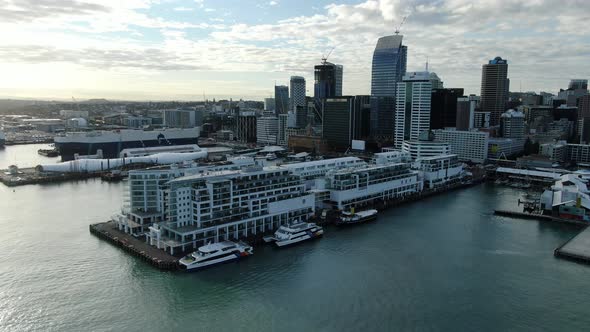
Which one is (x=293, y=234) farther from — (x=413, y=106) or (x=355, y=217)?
(x=413, y=106)

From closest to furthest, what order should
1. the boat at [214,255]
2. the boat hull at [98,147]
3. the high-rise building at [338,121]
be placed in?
the boat at [214,255], the boat hull at [98,147], the high-rise building at [338,121]

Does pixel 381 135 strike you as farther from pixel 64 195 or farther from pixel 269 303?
pixel 269 303

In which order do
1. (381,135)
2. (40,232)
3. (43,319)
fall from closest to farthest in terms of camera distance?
(43,319) → (40,232) → (381,135)

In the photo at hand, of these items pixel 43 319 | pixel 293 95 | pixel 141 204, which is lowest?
pixel 43 319

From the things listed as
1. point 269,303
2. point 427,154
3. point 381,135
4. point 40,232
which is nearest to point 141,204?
point 40,232

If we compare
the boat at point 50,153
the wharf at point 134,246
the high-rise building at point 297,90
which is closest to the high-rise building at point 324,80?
the high-rise building at point 297,90

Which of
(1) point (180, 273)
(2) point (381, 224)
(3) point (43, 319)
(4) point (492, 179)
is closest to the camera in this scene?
(3) point (43, 319)

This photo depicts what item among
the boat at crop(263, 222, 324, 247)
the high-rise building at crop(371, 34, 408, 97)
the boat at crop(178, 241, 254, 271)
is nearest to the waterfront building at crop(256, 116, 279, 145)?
the high-rise building at crop(371, 34, 408, 97)

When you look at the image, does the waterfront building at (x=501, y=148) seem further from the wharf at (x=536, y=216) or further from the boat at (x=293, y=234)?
the boat at (x=293, y=234)
